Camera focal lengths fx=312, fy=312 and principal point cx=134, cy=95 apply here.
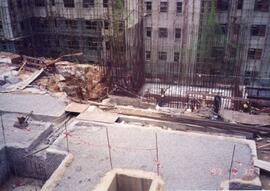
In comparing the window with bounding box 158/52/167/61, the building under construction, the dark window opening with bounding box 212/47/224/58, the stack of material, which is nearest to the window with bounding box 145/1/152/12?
the building under construction

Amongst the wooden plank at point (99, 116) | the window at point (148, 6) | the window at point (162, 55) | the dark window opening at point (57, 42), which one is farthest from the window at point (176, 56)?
the wooden plank at point (99, 116)

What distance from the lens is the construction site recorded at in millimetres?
6090

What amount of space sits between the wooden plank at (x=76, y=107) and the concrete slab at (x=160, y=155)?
801 millimetres

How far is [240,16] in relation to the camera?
20.0 m

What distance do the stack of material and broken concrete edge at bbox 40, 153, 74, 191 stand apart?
3.66 m

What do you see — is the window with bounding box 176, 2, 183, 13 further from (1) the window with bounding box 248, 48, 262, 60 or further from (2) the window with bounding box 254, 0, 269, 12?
(1) the window with bounding box 248, 48, 262, 60

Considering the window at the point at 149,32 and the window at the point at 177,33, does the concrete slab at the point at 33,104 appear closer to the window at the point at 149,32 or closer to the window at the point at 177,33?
the window at the point at 149,32

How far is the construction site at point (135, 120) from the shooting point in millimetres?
6090

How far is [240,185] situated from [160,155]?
1.81 meters

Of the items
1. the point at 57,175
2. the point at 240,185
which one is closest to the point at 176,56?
the point at 57,175

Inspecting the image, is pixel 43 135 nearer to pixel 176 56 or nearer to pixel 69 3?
pixel 176 56

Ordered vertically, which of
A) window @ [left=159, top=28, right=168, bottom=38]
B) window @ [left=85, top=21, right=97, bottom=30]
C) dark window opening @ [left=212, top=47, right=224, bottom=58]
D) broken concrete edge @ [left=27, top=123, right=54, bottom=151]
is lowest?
dark window opening @ [left=212, top=47, right=224, bottom=58]

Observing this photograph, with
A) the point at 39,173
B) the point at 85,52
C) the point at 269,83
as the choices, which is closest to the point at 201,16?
the point at 269,83

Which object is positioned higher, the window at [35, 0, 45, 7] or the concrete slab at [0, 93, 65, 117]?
the window at [35, 0, 45, 7]
